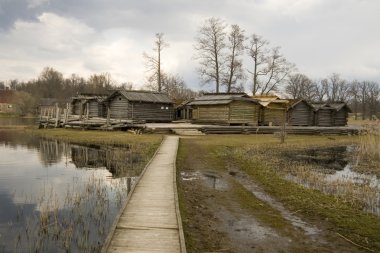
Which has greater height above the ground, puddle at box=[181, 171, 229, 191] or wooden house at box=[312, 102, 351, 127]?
wooden house at box=[312, 102, 351, 127]

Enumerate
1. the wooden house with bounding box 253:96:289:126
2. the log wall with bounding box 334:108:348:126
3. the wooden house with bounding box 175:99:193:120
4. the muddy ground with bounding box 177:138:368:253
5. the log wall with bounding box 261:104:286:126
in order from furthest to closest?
the log wall with bounding box 334:108:348:126
the wooden house with bounding box 175:99:193:120
the log wall with bounding box 261:104:286:126
the wooden house with bounding box 253:96:289:126
the muddy ground with bounding box 177:138:368:253

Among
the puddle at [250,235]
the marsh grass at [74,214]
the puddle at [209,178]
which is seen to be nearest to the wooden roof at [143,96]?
the marsh grass at [74,214]

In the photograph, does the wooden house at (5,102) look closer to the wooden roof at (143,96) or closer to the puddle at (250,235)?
the wooden roof at (143,96)

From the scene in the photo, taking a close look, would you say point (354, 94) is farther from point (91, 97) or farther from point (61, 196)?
point (61, 196)

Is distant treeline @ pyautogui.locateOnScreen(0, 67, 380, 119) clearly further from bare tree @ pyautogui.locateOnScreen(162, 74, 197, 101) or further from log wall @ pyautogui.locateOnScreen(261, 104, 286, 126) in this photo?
log wall @ pyautogui.locateOnScreen(261, 104, 286, 126)

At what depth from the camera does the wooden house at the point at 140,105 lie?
45.1 meters

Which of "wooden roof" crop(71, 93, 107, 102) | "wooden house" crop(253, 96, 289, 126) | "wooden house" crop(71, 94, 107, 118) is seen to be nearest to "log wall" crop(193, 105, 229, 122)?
"wooden house" crop(253, 96, 289, 126)

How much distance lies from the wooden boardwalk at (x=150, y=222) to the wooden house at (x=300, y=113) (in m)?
39.7

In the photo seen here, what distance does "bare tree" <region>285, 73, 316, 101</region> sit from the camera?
97.5m

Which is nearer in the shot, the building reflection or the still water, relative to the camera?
the still water

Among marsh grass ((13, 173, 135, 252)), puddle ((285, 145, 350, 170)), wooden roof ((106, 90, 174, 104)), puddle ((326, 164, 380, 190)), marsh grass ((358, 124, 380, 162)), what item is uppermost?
wooden roof ((106, 90, 174, 104))

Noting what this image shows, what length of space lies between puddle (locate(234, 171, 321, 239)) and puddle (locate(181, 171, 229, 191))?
79 cm

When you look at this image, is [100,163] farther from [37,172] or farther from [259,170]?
[259,170]

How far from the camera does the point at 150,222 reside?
28.8ft
